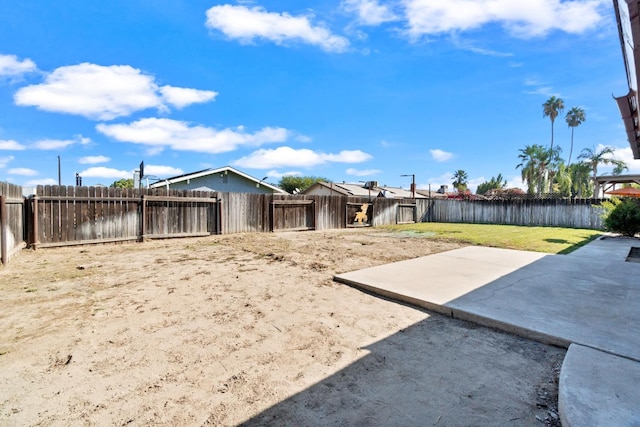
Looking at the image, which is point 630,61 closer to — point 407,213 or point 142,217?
point 142,217

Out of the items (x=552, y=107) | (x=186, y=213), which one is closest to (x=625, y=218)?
(x=186, y=213)

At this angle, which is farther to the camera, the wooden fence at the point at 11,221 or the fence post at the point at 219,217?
the fence post at the point at 219,217

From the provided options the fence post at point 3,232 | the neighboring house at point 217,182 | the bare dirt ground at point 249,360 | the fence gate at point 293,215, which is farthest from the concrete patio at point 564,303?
the neighboring house at point 217,182

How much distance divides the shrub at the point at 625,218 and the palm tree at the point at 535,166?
28.1 metres

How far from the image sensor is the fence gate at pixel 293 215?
13078 mm

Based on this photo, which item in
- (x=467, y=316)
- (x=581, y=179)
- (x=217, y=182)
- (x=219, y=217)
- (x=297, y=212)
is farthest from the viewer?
(x=581, y=179)

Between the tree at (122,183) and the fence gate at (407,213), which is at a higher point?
Result: the tree at (122,183)

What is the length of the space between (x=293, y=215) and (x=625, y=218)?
12.1 metres

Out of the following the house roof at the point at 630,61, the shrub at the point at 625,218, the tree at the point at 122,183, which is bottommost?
the shrub at the point at 625,218

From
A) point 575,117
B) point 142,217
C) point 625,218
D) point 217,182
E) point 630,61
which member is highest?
point 575,117

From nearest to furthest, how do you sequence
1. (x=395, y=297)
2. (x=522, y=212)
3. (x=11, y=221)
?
(x=395, y=297)
(x=11, y=221)
(x=522, y=212)

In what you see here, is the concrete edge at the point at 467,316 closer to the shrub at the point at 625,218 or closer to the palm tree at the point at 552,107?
→ the shrub at the point at 625,218

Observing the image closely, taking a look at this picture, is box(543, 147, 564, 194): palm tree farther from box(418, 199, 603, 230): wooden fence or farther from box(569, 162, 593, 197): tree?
box(418, 199, 603, 230): wooden fence

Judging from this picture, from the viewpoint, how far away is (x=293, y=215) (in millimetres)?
13750
